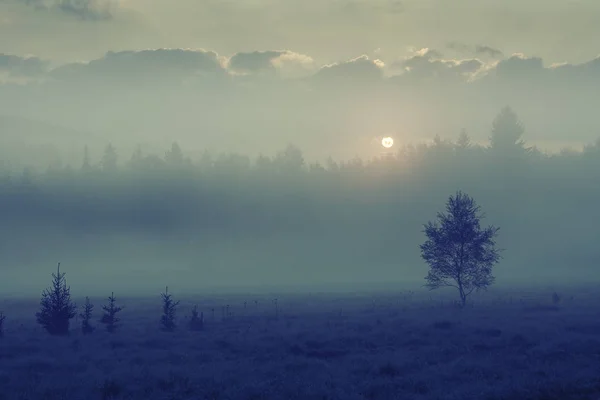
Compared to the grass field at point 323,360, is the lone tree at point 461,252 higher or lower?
higher

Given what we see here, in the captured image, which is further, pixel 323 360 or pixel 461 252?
pixel 461 252

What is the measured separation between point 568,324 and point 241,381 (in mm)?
25490

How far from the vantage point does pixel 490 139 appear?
17350 cm

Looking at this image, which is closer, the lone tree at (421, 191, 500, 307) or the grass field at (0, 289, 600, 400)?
the grass field at (0, 289, 600, 400)

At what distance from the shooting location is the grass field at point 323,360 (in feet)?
67.4

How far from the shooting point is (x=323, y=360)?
2766cm

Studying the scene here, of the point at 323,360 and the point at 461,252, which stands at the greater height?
the point at 461,252

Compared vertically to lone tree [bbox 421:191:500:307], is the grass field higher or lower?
lower

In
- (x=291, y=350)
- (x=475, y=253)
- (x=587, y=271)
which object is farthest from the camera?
(x=587, y=271)

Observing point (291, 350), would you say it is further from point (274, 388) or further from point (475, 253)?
point (475, 253)

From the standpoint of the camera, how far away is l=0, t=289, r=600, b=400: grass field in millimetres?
20547

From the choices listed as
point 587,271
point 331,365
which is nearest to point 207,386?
point 331,365

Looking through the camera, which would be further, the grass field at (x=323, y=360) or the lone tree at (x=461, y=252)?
the lone tree at (x=461, y=252)

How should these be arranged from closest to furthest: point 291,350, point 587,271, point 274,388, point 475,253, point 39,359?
1. point 274,388
2. point 39,359
3. point 291,350
4. point 475,253
5. point 587,271
